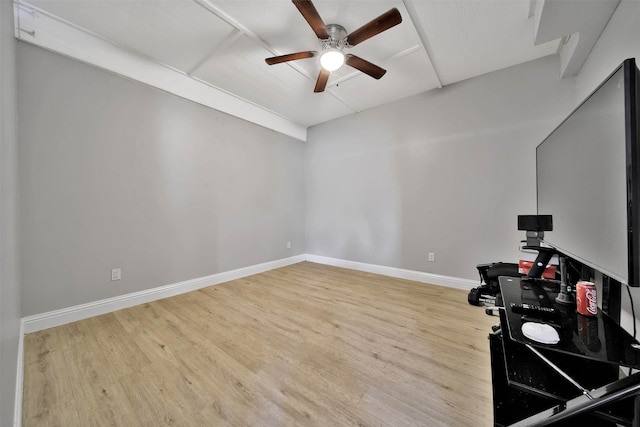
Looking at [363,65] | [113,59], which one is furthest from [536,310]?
[113,59]

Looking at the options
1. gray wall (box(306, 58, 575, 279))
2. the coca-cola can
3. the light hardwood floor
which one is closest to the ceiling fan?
gray wall (box(306, 58, 575, 279))

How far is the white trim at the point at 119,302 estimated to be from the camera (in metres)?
1.86

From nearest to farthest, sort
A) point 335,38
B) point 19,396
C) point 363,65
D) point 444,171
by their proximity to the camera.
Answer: point 19,396, point 335,38, point 363,65, point 444,171

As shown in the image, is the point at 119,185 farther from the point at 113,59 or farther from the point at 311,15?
the point at 311,15

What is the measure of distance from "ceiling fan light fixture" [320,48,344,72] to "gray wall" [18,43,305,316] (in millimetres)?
1773

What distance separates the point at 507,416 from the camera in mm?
830

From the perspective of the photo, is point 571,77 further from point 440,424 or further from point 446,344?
point 440,424

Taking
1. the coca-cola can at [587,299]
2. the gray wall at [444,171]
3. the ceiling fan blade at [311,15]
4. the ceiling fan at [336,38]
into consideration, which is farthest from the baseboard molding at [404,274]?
the ceiling fan blade at [311,15]

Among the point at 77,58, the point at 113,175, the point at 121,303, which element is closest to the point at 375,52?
the point at 77,58

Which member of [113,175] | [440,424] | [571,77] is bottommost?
[440,424]

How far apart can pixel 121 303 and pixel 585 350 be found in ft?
10.7

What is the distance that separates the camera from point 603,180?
29.0 inches

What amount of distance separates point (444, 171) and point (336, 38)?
2025 millimetres

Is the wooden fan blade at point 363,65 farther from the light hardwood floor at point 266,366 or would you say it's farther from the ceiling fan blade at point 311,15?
the light hardwood floor at point 266,366
